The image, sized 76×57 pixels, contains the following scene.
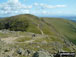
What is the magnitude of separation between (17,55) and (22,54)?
129cm

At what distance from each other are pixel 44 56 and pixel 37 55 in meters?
1.39

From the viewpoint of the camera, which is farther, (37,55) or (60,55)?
(60,55)

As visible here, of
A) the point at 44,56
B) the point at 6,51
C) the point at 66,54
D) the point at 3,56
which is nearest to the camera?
the point at 44,56

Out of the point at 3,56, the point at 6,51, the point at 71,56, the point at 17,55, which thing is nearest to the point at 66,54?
the point at 71,56

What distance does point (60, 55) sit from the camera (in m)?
34.2

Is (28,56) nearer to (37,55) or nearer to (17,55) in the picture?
(17,55)

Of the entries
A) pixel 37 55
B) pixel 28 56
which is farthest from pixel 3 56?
pixel 37 55

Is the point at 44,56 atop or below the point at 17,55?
atop

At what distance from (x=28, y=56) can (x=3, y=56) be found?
19.3 feet

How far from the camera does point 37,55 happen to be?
2969 cm

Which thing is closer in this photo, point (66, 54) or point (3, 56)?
point (66, 54)

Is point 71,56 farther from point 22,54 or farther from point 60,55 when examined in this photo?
point 22,54

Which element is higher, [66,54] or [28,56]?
[66,54]

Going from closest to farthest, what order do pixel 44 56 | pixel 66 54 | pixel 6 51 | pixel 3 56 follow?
pixel 44 56 < pixel 66 54 < pixel 3 56 < pixel 6 51
